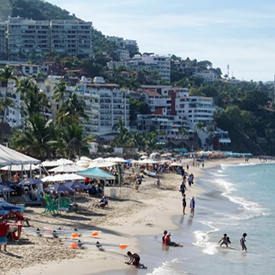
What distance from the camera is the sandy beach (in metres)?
15.6

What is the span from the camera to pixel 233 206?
3809cm

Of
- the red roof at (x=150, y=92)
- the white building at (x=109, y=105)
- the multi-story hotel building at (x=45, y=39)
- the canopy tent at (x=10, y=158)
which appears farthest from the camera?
the multi-story hotel building at (x=45, y=39)

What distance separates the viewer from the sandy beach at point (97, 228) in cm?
1559

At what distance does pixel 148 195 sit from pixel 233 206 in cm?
574

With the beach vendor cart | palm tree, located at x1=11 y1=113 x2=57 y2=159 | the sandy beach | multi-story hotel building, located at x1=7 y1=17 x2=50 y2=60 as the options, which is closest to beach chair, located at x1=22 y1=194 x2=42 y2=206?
the sandy beach

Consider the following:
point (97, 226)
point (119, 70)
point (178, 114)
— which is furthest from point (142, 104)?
point (97, 226)

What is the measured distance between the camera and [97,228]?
22.2m

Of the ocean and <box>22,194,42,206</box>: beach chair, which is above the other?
<box>22,194,42,206</box>: beach chair

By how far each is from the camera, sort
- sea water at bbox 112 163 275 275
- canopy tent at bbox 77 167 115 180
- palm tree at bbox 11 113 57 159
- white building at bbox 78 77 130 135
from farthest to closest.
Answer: white building at bbox 78 77 130 135 → palm tree at bbox 11 113 57 159 → canopy tent at bbox 77 167 115 180 → sea water at bbox 112 163 275 275

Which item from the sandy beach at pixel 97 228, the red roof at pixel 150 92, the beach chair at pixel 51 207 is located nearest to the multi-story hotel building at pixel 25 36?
the red roof at pixel 150 92

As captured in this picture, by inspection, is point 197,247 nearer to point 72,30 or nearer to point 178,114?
point 178,114

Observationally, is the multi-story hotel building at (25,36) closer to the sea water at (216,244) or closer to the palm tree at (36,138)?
the palm tree at (36,138)

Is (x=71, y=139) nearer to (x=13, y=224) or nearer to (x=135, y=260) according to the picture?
(x=13, y=224)

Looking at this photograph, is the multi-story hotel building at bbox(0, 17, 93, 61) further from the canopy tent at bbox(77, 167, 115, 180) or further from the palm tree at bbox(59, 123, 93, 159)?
the canopy tent at bbox(77, 167, 115, 180)
